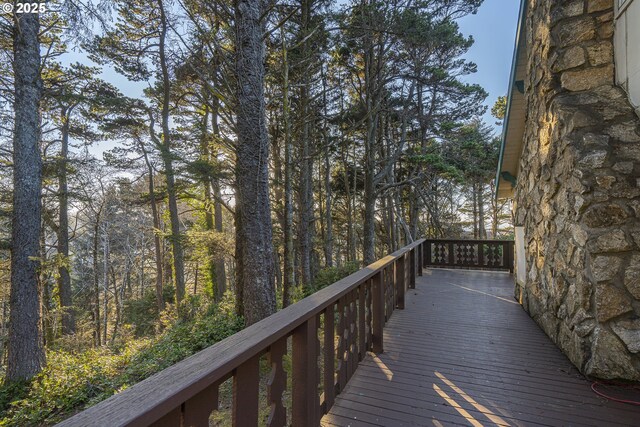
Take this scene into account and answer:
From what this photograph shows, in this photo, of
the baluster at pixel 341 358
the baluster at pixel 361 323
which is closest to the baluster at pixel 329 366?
the baluster at pixel 341 358

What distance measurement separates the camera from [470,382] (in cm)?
252

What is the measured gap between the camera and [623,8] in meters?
2.66

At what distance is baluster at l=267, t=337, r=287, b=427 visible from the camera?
1303 millimetres

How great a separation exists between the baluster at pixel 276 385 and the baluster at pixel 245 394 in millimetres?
147

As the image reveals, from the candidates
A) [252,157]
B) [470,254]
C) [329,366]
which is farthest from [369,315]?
[470,254]

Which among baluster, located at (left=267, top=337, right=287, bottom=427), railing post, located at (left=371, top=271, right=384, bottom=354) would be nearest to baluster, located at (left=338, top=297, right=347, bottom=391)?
railing post, located at (left=371, top=271, right=384, bottom=354)

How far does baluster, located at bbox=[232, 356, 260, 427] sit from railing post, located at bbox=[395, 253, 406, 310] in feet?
12.5

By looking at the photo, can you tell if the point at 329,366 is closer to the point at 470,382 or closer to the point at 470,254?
the point at 470,382

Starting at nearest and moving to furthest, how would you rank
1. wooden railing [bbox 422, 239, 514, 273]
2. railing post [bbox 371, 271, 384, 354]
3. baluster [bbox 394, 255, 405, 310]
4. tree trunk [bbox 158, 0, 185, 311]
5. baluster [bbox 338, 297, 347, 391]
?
baluster [bbox 338, 297, 347, 391]
railing post [bbox 371, 271, 384, 354]
baluster [bbox 394, 255, 405, 310]
wooden railing [bbox 422, 239, 514, 273]
tree trunk [bbox 158, 0, 185, 311]

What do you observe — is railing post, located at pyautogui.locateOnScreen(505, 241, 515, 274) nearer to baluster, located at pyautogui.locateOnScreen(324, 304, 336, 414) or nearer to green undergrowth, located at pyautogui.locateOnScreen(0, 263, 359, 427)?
green undergrowth, located at pyautogui.locateOnScreen(0, 263, 359, 427)

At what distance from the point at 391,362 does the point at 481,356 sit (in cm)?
94

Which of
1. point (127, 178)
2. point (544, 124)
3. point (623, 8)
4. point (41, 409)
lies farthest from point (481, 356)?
point (127, 178)

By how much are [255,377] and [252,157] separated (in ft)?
12.2

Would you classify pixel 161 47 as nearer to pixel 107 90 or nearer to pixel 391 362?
pixel 107 90
